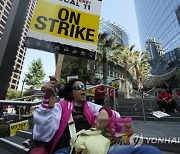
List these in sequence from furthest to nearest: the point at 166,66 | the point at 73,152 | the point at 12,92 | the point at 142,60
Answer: the point at 12,92, the point at 166,66, the point at 142,60, the point at 73,152

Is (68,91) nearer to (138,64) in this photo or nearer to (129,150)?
(129,150)

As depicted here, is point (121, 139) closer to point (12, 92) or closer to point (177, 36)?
point (177, 36)

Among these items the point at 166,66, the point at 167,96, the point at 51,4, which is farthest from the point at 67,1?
the point at 166,66

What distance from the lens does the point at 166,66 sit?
146 ft

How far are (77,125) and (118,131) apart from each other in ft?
1.42

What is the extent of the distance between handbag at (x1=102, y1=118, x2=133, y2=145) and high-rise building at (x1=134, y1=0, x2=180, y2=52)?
132ft

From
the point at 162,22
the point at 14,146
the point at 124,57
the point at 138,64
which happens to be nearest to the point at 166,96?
the point at 14,146

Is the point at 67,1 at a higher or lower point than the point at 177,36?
lower

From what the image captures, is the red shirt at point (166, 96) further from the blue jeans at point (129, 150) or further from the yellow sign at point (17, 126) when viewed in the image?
the blue jeans at point (129, 150)

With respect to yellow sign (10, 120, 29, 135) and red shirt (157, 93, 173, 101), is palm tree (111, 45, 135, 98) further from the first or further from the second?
yellow sign (10, 120, 29, 135)

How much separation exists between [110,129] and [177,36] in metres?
41.8

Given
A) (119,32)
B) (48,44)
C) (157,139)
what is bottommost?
(157,139)

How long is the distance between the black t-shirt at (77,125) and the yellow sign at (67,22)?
1.00 metres

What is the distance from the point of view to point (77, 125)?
2027 mm
